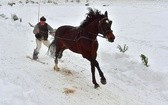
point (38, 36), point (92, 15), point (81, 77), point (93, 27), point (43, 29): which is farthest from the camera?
point (38, 36)

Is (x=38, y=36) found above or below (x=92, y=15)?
below

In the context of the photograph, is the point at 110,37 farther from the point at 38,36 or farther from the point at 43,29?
the point at 38,36

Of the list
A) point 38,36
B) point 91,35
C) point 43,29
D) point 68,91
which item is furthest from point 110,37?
point 38,36

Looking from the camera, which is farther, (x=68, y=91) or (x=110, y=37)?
(x=68, y=91)

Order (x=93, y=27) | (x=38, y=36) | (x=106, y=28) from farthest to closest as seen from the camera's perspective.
Answer: (x=38, y=36) < (x=93, y=27) < (x=106, y=28)

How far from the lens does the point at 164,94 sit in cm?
929

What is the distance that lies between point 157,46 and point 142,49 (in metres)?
1.00

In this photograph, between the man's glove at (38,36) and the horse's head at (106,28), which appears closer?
the horse's head at (106,28)

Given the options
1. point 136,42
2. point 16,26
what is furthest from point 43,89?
point 16,26

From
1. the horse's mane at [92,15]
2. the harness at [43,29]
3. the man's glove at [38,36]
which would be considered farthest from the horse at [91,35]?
the man's glove at [38,36]

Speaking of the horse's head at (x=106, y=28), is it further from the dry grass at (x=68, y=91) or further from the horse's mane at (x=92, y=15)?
the dry grass at (x=68, y=91)

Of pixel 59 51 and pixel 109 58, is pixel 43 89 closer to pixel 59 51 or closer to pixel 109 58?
pixel 59 51

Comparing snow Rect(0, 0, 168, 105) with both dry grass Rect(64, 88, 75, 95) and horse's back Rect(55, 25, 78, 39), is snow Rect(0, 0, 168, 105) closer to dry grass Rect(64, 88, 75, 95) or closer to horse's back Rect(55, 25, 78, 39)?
dry grass Rect(64, 88, 75, 95)

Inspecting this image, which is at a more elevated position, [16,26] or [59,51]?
[59,51]
